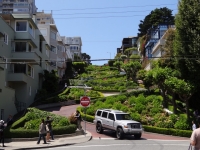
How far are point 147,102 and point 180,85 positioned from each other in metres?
8.95

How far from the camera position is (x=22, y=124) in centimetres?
2286

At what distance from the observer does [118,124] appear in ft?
76.1

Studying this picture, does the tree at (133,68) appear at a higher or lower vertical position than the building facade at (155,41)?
lower

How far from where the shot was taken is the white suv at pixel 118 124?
74.1 ft

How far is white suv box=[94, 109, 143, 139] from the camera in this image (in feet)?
74.1

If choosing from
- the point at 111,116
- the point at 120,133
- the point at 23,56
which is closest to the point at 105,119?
the point at 111,116

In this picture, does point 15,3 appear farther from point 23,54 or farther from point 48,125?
point 48,125

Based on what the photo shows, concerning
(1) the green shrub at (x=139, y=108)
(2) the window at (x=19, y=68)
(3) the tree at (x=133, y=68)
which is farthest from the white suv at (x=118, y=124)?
(3) the tree at (x=133, y=68)

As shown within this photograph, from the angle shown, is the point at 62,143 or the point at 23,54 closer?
the point at 62,143

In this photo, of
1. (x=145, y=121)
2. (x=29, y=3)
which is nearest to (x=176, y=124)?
(x=145, y=121)

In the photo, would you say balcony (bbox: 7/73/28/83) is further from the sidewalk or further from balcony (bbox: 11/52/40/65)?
the sidewalk

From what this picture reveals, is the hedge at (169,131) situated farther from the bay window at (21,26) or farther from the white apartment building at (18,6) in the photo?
the white apartment building at (18,6)

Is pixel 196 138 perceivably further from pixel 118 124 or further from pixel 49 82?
pixel 49 82

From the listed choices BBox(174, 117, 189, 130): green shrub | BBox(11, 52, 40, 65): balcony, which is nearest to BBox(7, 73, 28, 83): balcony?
BBox(11, 52, 40, 65): balcony
